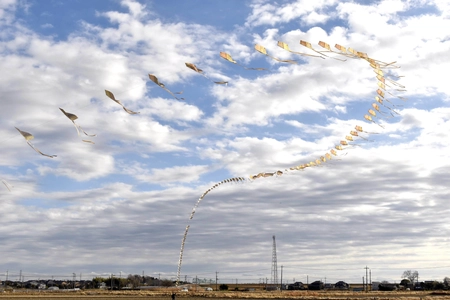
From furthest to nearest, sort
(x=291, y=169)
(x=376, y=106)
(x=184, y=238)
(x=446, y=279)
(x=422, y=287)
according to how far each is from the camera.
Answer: (x=422, y=287), (x=446, y=279), (x=184, y=238), (x=291, y=169), (x=376, y=106)

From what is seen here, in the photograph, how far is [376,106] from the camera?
69.2ft

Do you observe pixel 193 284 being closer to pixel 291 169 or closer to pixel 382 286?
pixel 382 286

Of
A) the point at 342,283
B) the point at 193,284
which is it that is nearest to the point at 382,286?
the point at 342,283

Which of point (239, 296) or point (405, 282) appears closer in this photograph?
point (239, 296)

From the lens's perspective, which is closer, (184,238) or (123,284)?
(184,238)

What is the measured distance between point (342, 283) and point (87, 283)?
270ft

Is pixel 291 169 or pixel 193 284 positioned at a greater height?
pixel 291 169

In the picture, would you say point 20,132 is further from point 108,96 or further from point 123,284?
point 123,284

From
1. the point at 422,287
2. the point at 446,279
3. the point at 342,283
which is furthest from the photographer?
the point at 342,283

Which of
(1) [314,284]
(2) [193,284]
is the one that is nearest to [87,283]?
(2) [193,284]

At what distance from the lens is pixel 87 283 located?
594 ft

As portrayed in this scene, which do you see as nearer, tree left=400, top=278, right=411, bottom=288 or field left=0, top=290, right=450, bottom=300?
field left=0, top=290, right=450, bottom=300

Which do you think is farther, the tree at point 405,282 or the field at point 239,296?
the tree at point 405,282

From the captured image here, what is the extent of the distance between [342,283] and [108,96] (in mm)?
169152
